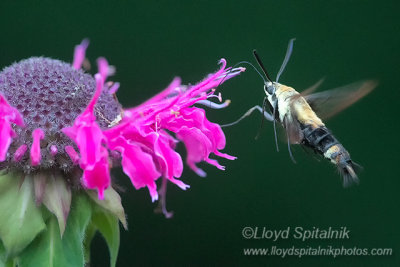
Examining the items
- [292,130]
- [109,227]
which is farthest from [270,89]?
[109,227]

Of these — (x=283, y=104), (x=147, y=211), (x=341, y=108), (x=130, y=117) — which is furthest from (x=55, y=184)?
(x=147, y=211)

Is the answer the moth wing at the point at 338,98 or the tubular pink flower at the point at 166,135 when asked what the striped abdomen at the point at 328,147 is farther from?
A: the tubular pink flower at the point at 166,135

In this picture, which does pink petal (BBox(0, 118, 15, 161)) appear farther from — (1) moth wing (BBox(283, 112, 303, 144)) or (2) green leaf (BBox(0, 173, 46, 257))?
(1) moth wing (BBox(283, 112, 303, 144))

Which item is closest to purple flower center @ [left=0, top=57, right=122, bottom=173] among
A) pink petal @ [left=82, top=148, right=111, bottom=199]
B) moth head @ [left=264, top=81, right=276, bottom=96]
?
pink petal @ [left=82, top=148, right=111, bottom=199]

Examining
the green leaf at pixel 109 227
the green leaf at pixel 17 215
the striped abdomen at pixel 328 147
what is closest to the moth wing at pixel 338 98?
the striped abdomen at pixel 328 147

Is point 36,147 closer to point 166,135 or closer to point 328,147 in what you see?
point 166,135

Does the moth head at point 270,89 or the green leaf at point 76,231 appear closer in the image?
the green leaf at point 76,231

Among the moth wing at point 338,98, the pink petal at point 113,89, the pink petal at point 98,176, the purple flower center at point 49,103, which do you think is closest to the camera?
the pink petal at point 98,176
